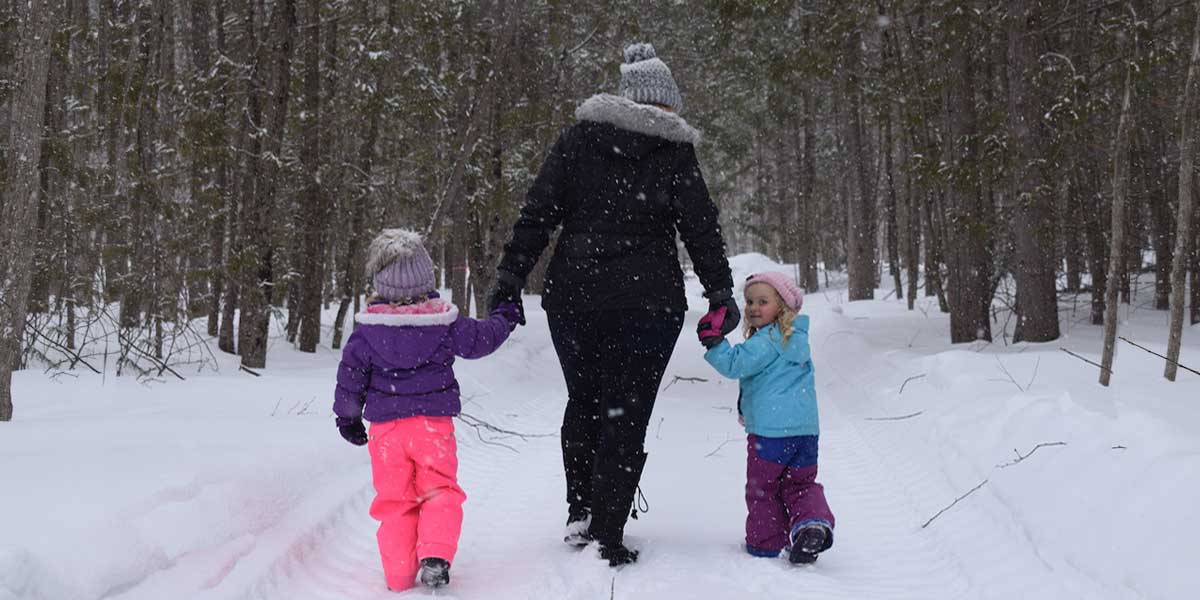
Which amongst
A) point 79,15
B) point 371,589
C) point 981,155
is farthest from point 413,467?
point 79,15

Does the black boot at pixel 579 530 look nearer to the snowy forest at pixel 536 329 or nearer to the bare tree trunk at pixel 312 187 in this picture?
the snowy forest at pixel 536 329

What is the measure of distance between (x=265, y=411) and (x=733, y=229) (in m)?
52.6

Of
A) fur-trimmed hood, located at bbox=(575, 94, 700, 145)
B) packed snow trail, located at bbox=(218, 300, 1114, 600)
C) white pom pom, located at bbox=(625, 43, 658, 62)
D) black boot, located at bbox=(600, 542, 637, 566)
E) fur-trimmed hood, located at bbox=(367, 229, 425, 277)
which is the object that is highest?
white pom pom, located at bbox=(625, 43, 658, 62)

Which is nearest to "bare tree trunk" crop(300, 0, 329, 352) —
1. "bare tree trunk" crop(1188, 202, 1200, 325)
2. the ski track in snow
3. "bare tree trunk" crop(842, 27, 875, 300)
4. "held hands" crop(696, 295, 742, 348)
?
the ski track in snow

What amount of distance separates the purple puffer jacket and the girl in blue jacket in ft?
3.66

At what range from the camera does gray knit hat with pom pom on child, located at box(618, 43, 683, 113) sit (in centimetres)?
410

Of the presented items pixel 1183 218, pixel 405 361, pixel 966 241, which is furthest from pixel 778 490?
pixel 966 241

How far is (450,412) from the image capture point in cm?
387

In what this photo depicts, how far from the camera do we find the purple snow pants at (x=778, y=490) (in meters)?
4.14

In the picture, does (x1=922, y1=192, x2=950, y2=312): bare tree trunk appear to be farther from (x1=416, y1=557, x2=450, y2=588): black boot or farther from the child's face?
(x1=416, y1=557, x2=450, y2=588): black boot

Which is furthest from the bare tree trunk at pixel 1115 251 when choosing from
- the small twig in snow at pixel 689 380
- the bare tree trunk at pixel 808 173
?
the bare tree trunk at pixel 808 173

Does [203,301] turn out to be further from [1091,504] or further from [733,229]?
[733,229]

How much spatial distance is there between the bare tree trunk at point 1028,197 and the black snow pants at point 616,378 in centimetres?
743

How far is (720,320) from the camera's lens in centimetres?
402
